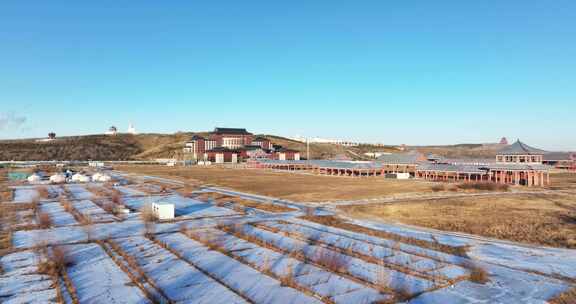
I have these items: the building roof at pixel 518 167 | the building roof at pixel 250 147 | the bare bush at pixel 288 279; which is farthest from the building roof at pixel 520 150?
the building roof at pixel 250 147

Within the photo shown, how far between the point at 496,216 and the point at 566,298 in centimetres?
1494

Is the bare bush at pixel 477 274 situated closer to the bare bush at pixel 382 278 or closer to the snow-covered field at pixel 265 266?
the snow-covered field at pixel 265 266

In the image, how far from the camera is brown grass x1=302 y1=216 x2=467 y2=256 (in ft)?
55.7

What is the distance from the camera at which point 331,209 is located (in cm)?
2847

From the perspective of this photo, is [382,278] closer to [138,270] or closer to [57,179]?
[138,270]

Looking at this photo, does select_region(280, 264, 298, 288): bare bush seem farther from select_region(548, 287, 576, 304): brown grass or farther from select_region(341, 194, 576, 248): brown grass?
select_region(341, 194, 576, 248): brown grass

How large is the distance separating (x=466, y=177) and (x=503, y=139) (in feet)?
471

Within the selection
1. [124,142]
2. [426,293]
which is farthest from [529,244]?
[124,142]

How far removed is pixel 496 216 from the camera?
2531 centimetres

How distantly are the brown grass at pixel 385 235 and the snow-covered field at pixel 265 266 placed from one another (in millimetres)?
350

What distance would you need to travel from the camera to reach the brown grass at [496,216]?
20.0m

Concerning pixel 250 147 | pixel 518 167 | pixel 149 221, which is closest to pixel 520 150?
pixel 518 167

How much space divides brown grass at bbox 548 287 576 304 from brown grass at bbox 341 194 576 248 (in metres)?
6.96

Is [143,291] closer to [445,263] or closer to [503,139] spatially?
[445,263]
